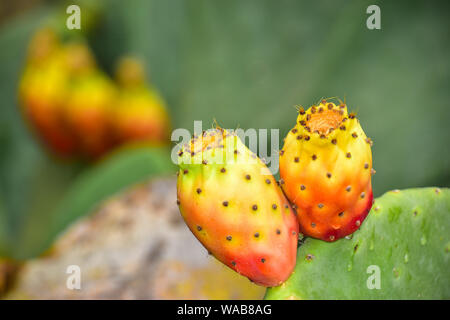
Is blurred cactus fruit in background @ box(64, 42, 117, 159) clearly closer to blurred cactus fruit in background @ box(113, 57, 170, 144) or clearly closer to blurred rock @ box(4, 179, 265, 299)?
blurred cactus fruit in background @ box(113, 57, 170, 144)

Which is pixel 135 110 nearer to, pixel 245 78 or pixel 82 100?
pixel 82 100

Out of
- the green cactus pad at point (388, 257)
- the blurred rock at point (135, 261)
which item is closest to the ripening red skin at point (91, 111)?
the blurred rock at point (135, 261)

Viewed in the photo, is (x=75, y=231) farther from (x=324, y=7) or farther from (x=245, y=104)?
(x=324, y=7)

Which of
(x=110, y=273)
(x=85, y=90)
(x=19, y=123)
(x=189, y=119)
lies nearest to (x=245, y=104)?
(x=189, y=119)

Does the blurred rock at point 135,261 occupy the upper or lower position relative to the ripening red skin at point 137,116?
lower

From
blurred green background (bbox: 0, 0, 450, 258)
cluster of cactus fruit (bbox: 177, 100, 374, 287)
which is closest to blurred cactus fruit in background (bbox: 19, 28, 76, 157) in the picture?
blurred green background (bbox: 0, 0, 450, 258)

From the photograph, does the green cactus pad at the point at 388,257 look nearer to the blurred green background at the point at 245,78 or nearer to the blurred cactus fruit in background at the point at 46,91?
the blurred green background at the point at 245,78
